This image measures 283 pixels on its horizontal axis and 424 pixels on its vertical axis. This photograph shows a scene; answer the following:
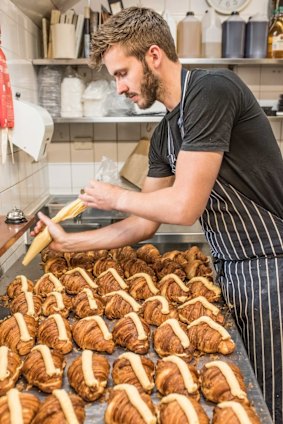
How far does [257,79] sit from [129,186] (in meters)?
1.17

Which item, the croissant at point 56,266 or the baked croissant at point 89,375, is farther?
the croissant at point 56,266

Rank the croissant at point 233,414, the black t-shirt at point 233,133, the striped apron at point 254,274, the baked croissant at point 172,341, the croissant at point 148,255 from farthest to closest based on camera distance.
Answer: the croissant at point 148,255
the striped apron at point 254,274
the black t-shirt at point 233,133
the baked croissant at point 172,341
the croissant at point 233,414

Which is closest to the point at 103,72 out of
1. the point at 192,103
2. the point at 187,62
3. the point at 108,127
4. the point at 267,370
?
the point at 108,127

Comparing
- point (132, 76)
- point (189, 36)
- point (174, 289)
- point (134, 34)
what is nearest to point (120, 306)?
point (174, 289)

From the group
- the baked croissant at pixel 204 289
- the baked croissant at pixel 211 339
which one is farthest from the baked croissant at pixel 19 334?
the baked croissant at pixel 204 289

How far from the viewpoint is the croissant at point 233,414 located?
852 millimetres

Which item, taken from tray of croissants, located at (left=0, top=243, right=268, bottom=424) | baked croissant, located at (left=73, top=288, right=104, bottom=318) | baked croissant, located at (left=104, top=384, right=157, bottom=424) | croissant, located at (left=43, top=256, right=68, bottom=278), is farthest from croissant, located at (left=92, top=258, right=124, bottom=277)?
baked croissant, located at (left=104, top=384, right=157, bottom=424)

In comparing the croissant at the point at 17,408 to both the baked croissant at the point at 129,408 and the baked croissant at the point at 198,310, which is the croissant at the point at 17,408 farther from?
the baked croissant at the point at 198,310

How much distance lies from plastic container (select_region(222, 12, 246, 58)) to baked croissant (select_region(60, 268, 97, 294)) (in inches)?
71.6

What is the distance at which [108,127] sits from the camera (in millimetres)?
3104

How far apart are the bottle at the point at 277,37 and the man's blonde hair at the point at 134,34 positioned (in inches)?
62.6

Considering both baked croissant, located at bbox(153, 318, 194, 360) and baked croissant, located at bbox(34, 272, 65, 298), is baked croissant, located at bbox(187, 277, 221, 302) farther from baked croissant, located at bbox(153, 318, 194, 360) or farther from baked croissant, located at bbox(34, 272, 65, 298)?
baked croissant, located at bbox(34, 272, 65, 298)

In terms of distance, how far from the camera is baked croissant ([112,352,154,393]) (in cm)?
99

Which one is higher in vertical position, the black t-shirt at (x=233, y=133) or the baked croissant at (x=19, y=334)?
the black t-shirt at (x=233, y=133)
